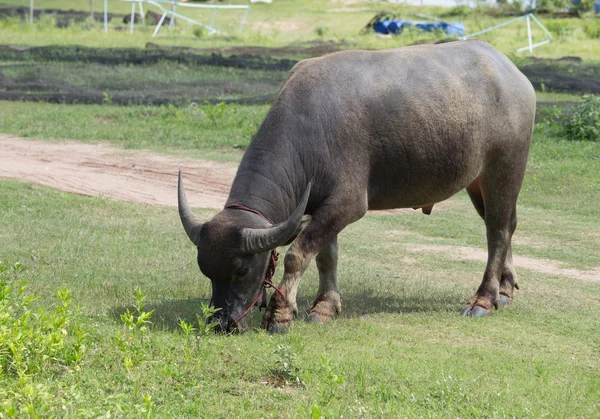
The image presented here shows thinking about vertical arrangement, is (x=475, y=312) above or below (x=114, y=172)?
above

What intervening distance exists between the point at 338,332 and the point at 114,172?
762cm

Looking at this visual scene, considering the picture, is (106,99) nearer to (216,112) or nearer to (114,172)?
(216,112)

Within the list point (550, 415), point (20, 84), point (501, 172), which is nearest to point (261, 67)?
point (20, 84)

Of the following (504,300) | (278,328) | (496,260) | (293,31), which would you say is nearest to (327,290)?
(278,328)

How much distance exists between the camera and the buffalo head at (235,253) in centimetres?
675

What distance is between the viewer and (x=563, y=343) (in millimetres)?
7277

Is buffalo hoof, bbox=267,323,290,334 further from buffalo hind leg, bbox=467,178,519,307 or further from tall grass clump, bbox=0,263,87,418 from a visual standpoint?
buffalo hind leg, bbox=467,178,519,307

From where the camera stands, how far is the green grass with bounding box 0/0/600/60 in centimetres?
3238

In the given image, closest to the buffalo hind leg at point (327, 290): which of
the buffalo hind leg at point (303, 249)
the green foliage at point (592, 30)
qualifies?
the buffalo hind leg at point (303, 249)

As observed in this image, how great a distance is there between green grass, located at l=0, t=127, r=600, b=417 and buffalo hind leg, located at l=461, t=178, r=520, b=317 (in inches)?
6.8

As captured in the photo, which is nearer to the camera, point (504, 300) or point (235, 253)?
point (235, 253)

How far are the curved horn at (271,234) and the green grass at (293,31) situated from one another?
80.5 feet

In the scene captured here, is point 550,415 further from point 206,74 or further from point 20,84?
point 206,74

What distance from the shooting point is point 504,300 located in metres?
8.80
